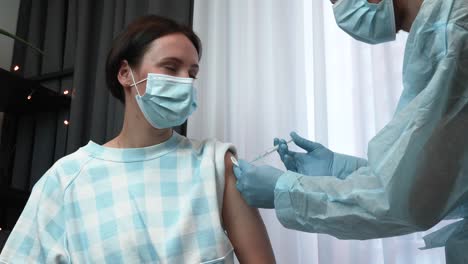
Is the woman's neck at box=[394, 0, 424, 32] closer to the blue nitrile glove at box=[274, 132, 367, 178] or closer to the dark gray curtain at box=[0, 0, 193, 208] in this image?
the blue nitrile glove at box=[274, 132, 367, 178]

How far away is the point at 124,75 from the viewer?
1.45m

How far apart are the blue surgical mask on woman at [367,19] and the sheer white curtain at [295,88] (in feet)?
1.39

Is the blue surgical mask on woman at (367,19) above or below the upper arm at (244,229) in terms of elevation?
above

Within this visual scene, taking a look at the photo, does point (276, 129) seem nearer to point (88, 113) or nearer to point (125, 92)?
point (125, 92)

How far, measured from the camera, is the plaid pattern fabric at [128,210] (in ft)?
3.99

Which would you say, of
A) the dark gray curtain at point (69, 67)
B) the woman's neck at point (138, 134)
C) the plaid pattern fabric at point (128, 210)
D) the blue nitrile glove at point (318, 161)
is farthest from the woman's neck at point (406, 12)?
the dark gray curtain at point (69, 67)

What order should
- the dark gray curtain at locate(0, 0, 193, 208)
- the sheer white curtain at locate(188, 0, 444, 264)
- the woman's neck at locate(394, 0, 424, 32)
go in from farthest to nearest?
the dark gray curtain at locate(0, 0, 193, 208) → the sheer white curtain at locate(188, 0, 444, 264) → the woman's neck at locate(394, 0, 424, 32)

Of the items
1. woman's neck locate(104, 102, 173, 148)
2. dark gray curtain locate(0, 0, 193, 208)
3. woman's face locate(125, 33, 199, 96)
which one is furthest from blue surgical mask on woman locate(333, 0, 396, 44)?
dark gray curtain locate(0, 0, 193, 208)

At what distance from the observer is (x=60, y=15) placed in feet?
7.85

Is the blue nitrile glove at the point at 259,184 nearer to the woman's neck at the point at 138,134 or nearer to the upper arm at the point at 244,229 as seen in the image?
the upper arm at the point at 244,229

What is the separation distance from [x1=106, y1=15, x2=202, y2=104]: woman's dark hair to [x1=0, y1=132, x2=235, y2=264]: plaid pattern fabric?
11.5 inches

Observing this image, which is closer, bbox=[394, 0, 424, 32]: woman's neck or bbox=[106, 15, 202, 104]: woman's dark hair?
bbox=[394, 0, 424, 32]: woman's neck

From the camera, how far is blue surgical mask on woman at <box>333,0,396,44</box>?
3.53ft


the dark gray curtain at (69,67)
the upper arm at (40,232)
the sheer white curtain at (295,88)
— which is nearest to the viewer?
the upper arm at (40,232)
